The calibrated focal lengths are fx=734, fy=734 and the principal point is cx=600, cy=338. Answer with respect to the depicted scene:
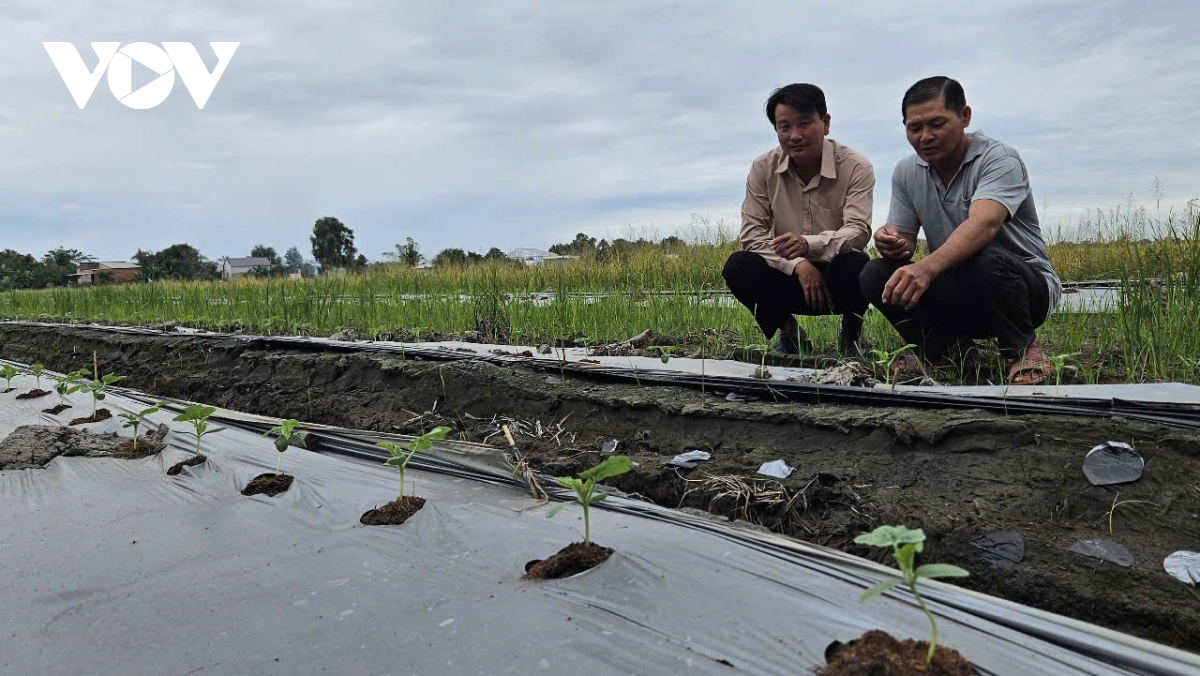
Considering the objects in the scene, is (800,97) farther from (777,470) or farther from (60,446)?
(60,446)

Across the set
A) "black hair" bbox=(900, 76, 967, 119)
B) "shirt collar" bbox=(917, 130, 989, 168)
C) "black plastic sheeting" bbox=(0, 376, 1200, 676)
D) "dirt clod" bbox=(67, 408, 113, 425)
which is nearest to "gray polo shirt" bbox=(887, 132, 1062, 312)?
"shirt collar" bbox=(917, 130, 989, 168)

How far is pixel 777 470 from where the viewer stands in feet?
4.53

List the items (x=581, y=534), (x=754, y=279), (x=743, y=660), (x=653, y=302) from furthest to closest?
(x=653, y=302), (x=754, y=279), (x=581, y=534), (x=743, y=660)

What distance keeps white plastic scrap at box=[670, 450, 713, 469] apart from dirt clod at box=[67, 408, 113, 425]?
6.15ft

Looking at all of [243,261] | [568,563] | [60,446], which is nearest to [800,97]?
[568,563]

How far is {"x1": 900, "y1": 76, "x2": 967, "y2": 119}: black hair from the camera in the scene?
200 cm

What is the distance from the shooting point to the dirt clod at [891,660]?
27.5 inches

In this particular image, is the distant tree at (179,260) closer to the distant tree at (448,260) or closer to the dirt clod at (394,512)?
the distant tree at (448,260)

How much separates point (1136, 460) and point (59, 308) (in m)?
10.1

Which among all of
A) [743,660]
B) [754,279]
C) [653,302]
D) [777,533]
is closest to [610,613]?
[743,660]

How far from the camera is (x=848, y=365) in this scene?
2.01 meters

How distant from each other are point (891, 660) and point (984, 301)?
5.24 ft

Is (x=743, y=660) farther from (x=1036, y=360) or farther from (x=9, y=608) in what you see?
(x=1036, y=360)

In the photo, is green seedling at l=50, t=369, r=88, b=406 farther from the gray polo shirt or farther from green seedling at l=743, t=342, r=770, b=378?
the gray polo shirt
